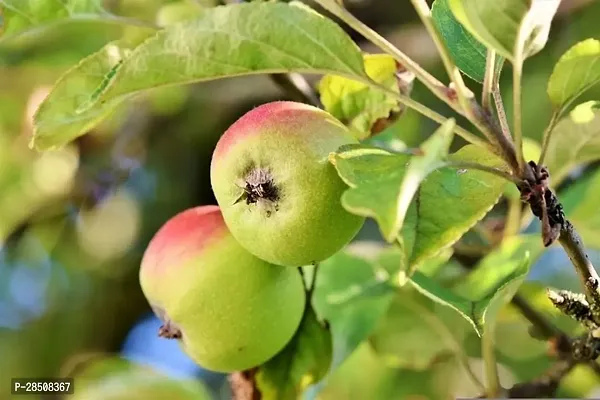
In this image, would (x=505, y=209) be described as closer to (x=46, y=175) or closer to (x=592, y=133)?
(x=592, y=133)

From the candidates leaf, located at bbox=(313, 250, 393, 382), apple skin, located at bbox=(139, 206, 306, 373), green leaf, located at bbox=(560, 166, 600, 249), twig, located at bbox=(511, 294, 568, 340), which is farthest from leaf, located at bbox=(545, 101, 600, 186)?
apple skin, located at bbox=(139, 206, 306, 373)

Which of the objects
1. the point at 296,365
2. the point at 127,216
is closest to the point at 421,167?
the point at 296,365

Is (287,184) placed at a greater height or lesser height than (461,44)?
lesser

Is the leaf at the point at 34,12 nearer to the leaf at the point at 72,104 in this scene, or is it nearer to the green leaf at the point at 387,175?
the leaf at the point at 72,104

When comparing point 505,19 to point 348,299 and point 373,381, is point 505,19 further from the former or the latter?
point 373,381

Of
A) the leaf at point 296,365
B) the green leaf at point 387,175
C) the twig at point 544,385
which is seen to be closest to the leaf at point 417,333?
the twig at point 544,385

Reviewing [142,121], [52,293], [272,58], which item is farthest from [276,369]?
[52,293]
